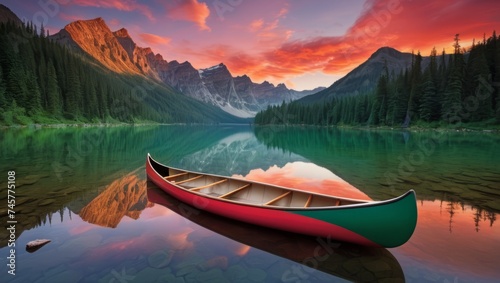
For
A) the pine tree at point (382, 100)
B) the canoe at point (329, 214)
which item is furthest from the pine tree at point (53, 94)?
the pine tree at point (382, 100)

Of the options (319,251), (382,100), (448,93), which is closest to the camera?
(319,251)

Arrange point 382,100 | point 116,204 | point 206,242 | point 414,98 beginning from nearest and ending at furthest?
point 206,242, point 116,204, point 414,98, point 382,100

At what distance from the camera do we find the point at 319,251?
776cm

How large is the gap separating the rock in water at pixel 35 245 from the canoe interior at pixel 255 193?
5.85 meters

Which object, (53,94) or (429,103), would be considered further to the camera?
(53,94)

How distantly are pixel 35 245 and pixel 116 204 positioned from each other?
4430 millimetres

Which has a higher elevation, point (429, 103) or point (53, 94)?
point (53, 94)

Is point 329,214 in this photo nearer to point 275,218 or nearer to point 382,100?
point 275,218

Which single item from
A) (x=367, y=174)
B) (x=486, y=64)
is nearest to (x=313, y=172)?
(x=367, y=174)

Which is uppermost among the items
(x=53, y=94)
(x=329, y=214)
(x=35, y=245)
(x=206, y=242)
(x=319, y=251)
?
(x=53, y=94)

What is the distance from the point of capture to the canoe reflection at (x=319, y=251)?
6766 millimetres

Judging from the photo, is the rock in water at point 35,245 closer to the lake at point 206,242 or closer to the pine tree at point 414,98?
the lake at point 206,242

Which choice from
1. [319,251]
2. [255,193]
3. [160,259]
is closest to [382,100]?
[255,193]

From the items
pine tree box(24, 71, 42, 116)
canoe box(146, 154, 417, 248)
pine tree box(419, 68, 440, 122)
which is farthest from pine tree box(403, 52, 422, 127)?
pine tree box(24, 71, 42, 116)
